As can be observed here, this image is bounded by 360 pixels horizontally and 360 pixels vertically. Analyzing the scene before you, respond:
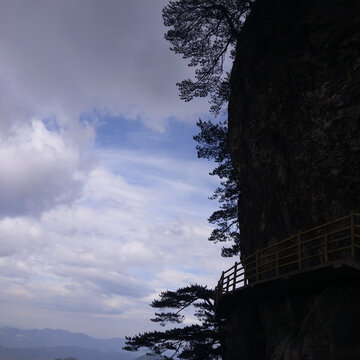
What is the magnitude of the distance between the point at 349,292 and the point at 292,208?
612cm

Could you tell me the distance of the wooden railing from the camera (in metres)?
13.2

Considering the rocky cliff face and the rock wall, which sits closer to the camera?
the rocky cliff face

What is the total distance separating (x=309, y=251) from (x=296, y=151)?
5127mm

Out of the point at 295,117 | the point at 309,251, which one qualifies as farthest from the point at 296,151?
the point at 309,251

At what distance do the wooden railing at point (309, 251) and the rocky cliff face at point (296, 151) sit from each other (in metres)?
0.66

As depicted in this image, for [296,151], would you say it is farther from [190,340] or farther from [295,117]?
[190,340]

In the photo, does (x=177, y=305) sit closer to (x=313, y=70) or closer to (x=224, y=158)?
(x=224, y=158)

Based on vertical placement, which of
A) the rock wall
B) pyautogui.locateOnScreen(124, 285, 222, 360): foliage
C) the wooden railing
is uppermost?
the rock wall

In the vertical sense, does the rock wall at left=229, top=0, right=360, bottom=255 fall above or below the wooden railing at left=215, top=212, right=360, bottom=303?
above

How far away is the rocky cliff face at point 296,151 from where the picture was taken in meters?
14.1

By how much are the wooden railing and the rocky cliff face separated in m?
0.66

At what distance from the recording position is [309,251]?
16703 millimetres

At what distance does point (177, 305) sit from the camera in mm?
28891

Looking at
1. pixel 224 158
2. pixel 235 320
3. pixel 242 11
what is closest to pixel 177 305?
pixel 235 320
